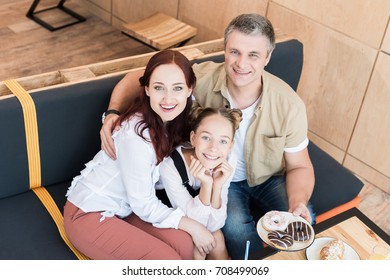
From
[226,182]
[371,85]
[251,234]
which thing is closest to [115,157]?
[226,182]

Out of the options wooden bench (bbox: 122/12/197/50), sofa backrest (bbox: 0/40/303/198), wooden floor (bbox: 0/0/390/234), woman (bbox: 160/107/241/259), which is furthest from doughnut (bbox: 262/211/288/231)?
wooden floor (bbox: 0/0/390/234)

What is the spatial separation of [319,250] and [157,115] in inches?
28.7

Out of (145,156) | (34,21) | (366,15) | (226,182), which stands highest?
(366,15)

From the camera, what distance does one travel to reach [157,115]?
1947 millimetres

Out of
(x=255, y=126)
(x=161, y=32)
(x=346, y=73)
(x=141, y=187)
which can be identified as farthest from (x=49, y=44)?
(x=141, y=187)

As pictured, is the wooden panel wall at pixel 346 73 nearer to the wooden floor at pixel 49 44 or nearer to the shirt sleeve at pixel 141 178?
the wooden floor at pixel 49 44

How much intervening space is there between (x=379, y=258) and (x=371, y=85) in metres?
1.42

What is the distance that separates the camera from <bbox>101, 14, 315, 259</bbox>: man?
6.74 feet

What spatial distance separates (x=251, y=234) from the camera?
85.1 inches

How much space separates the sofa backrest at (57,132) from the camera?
6.78 ft

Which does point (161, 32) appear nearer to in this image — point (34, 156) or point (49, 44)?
point (49, 44)

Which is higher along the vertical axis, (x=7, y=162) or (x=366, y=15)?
(x=366, y=15)
